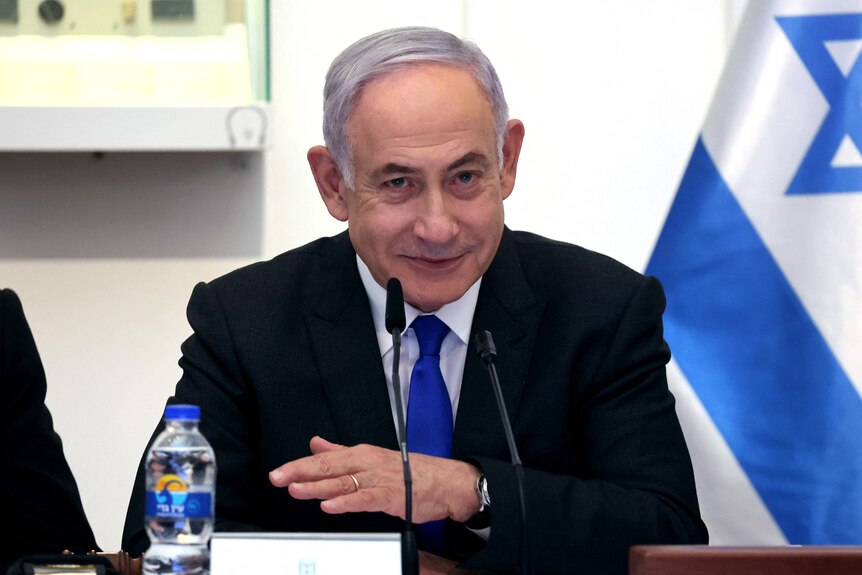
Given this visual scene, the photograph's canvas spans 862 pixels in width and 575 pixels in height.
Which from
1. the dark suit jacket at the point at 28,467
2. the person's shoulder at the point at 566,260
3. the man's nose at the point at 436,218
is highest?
the man's nose at the point at 436,218

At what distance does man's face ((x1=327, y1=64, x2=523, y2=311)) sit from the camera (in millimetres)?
2227

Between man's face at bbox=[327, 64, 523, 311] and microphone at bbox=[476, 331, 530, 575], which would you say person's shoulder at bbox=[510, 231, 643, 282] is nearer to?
man's face at bbox=[327, 64, 523, 311]

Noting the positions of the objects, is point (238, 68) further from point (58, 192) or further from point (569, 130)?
point (569, 130)

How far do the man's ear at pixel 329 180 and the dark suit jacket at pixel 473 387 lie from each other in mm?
145

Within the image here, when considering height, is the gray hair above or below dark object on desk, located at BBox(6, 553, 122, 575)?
above

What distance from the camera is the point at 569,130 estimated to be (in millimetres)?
3645

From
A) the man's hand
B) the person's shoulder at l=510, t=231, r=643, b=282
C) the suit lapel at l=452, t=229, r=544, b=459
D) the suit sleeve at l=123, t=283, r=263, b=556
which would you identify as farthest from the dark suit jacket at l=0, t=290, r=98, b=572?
the person's shoulder at l=510, t=231, r=643, b=282

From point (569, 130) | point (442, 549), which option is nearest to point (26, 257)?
point (569, 130)

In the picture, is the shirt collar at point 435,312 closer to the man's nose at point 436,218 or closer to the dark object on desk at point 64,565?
the man's nose at point 436,218

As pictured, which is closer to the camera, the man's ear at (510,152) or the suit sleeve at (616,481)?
the suit sleeve at (616,481)

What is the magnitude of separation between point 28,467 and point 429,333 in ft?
2.51

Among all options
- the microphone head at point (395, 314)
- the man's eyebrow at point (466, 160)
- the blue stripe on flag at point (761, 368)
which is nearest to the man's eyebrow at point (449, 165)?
the man's eyebrow at point (466, 160)

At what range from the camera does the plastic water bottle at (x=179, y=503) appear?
157cm

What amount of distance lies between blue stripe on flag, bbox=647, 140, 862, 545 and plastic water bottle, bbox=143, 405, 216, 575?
1670mm
